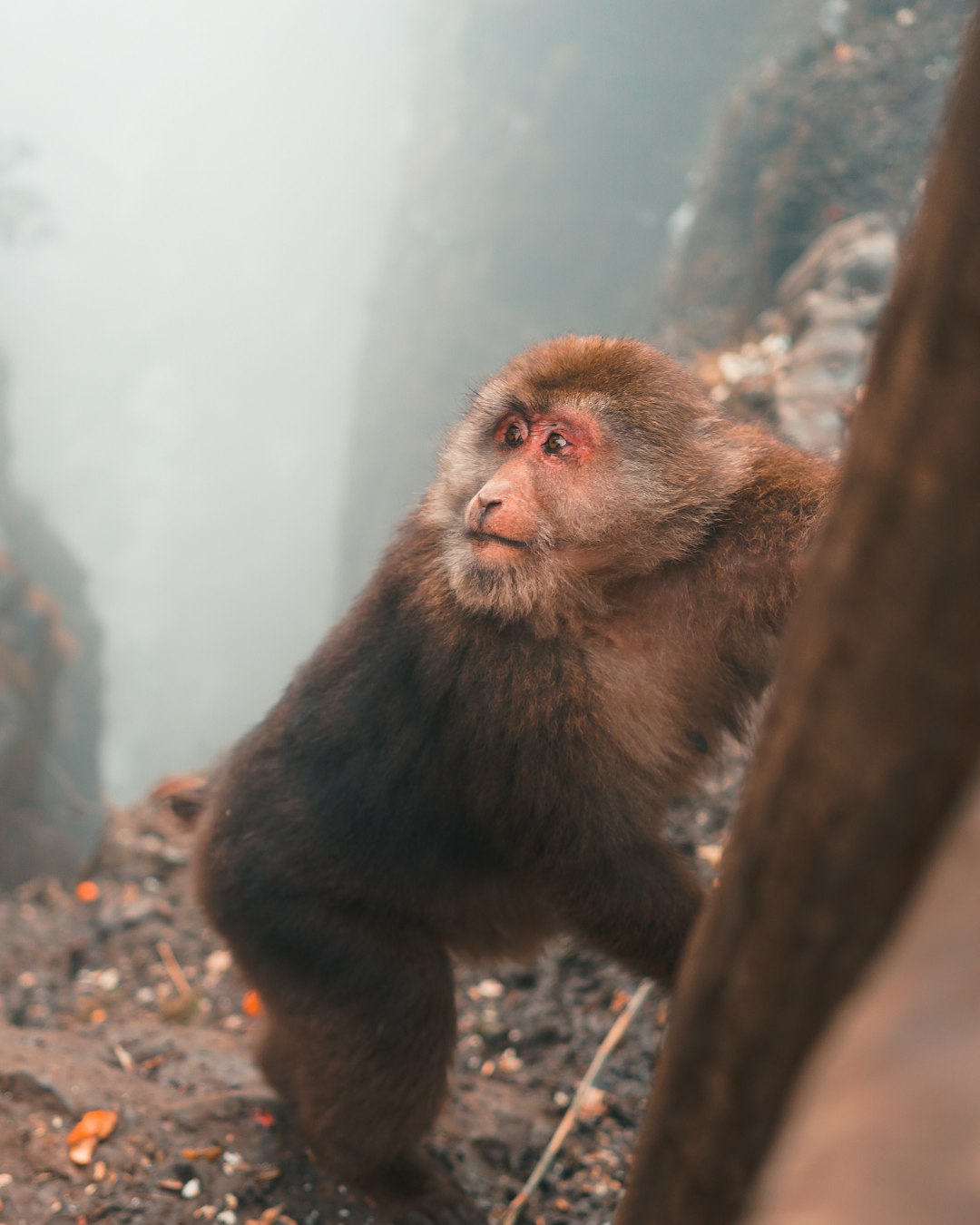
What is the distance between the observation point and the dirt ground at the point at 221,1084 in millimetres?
2855

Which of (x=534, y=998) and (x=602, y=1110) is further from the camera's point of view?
(x=534, y=998)

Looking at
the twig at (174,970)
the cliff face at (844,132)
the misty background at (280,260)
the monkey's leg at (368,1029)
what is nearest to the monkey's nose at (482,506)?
the monkey's leg at (368,1029)

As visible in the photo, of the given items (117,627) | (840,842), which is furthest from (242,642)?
(840,842)

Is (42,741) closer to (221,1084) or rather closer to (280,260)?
(221,1084)

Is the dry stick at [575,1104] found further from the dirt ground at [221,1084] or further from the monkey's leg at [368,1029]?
the monkey's leg at [368,1029]

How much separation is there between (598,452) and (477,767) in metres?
0.83

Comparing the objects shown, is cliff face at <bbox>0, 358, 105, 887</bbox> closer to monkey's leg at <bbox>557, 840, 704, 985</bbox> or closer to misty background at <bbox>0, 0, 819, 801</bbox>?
misty background at <bbox>0, 0, 819, 801</bbox>

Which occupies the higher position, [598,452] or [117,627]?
[598,452]

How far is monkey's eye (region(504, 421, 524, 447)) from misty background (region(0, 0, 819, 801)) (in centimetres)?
1208

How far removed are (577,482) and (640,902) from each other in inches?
39.3

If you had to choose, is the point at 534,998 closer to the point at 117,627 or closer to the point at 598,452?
the point at 598,452

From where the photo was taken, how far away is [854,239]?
751cm

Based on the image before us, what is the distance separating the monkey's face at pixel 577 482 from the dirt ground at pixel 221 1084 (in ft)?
3.34

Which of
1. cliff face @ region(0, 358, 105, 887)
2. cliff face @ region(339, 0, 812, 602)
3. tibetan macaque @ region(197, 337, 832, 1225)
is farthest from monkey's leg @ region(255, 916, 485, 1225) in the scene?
cliff face @ region(339, 0, 812, 602)
